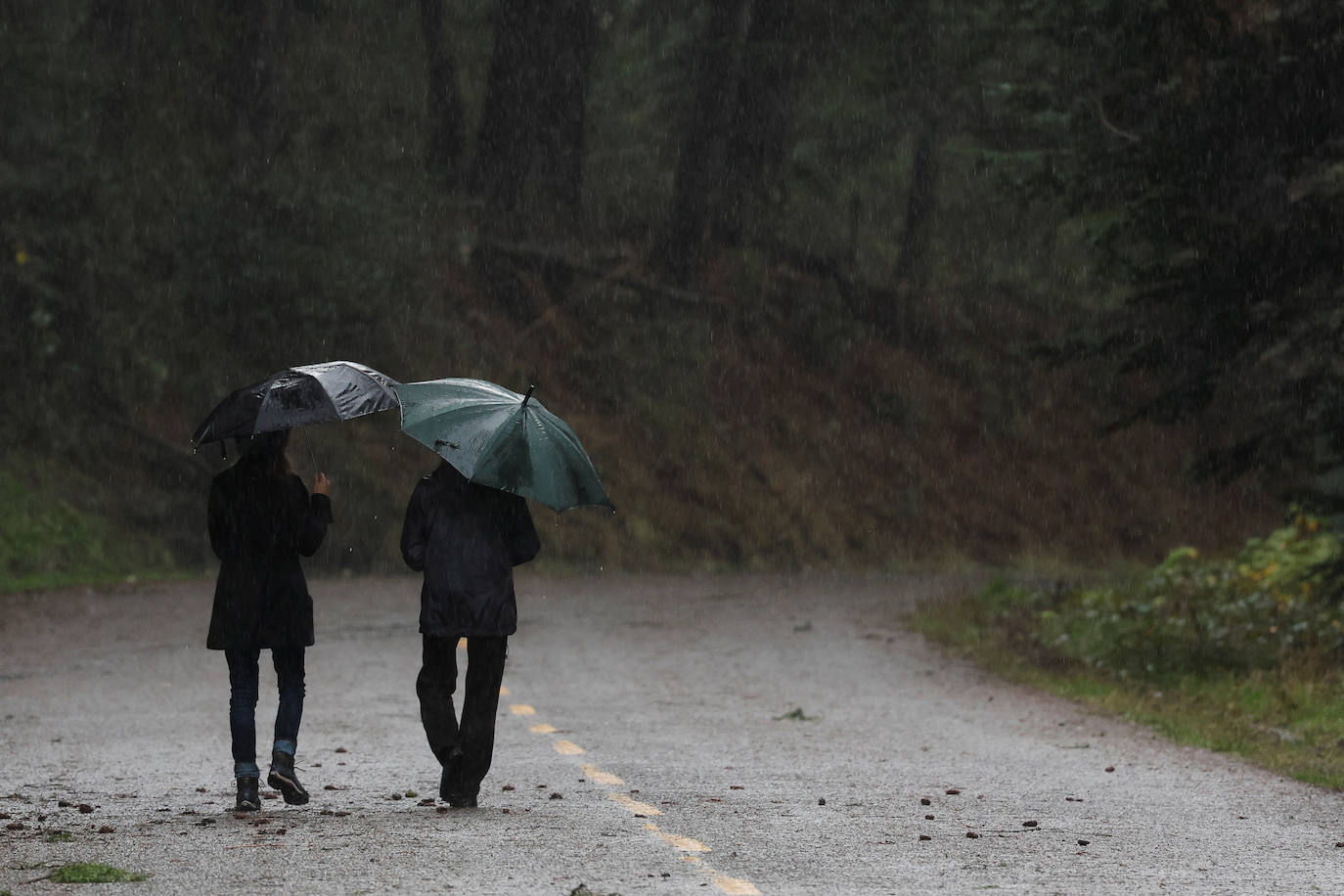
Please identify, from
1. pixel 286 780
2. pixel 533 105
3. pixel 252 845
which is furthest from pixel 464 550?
pixel 533 105

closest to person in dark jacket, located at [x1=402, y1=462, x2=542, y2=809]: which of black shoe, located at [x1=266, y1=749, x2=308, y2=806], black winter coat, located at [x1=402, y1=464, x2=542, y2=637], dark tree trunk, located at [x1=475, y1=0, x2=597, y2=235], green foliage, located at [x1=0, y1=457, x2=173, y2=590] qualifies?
black winter coat, located at [x1=402, y1=464, x2=542, y2=637]

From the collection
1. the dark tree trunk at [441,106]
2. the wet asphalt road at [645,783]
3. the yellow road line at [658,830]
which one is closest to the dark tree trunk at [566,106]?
the dark tree trunk at [441,106]

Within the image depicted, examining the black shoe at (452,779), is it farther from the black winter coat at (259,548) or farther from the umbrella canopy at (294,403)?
the umbrella canopy at (294,403)

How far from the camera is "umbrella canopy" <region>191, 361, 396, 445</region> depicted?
880 centimetres

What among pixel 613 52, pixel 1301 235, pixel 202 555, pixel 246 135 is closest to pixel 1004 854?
pixel 1301 235

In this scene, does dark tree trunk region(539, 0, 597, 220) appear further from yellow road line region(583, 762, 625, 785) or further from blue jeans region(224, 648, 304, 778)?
blue jeans region(224, 648, 304, 778)

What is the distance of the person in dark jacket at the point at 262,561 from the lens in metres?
9.09

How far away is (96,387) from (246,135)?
578 centimetres

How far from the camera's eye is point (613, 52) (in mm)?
44094

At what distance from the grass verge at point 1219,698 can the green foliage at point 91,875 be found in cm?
658

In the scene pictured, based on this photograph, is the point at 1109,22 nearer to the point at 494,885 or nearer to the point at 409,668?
the point at 409,668

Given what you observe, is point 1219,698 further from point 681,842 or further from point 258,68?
point 258,68

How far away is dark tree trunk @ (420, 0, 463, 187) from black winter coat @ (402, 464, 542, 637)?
29872 mm

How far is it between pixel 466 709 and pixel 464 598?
64 centimetres
